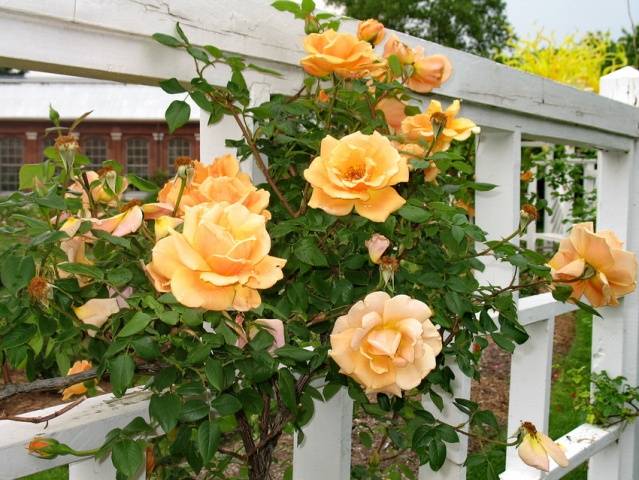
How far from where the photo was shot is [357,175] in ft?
2.36

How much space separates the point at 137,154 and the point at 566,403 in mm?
23527

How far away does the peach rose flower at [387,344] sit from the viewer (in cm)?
68

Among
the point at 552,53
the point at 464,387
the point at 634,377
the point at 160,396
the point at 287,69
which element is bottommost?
the point at 634,377

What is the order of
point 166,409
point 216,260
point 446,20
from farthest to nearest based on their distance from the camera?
point 446,20 < point 166,409 < point 216,260

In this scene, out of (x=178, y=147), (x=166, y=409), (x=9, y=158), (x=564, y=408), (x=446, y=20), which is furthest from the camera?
(x=9, y=158)

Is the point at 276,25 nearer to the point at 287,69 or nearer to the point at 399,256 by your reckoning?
the point at 287,69

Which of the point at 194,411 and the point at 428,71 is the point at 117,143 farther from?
the point at 194,411

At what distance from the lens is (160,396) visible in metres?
0.69

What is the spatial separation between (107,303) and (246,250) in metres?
0.18

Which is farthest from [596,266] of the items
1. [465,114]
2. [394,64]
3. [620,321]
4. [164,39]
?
[620,321]

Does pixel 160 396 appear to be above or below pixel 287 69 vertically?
below

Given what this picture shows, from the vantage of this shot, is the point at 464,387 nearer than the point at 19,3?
No

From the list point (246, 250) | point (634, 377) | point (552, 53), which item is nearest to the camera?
point (246, 250)

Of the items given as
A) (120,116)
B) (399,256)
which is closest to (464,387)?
(399,256)
